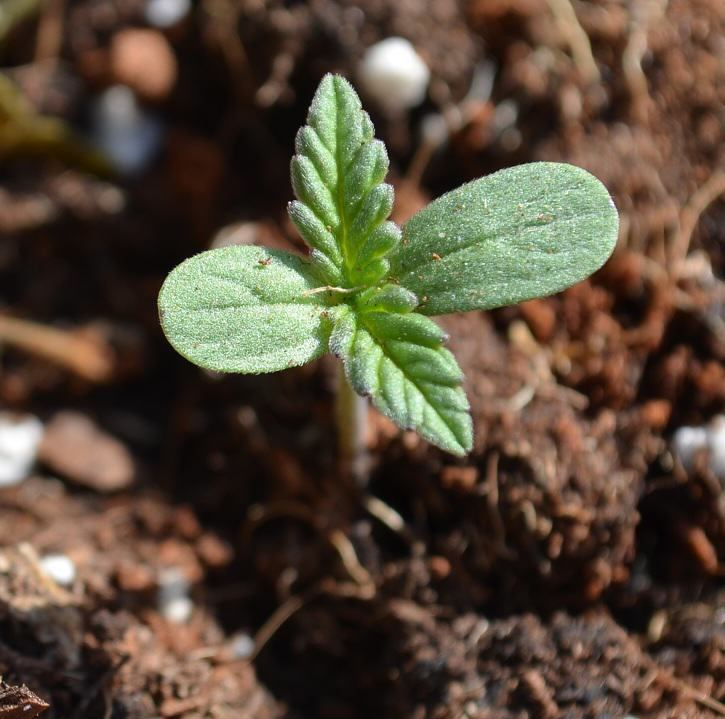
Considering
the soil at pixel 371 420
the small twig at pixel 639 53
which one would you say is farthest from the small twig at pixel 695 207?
the small twig at pixel 639 53

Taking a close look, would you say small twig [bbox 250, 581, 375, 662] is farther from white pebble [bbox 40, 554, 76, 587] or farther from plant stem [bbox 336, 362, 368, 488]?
white pebble [bbox 40, 554, 76, 587]

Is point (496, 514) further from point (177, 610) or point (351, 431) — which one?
point (177, 610)

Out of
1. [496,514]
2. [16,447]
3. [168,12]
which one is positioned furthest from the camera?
[168,12]

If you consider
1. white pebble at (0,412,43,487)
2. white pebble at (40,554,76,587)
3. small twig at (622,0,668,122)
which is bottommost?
white pebble at (0,412,43,487)

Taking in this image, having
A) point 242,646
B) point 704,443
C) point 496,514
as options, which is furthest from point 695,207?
point 242,646

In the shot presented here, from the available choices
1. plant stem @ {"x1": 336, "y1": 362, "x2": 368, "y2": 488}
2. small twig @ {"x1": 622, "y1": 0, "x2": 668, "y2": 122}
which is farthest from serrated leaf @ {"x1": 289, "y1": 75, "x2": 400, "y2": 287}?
small twig @ {"x1": 622, "y1": 0, "x2": 668, "y2": 122}

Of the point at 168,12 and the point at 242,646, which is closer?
the point at 242,646

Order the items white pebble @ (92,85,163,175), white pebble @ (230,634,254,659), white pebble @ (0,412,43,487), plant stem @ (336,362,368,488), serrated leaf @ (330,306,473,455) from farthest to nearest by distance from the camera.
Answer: white pebble @ (92,85,163,175)
white pebble @ (0,412,43,487)
white pebble @ (230,634,254,659)
plant stem @ (336,362,368,488)
serrated leaf @ (330,306,473,455)
